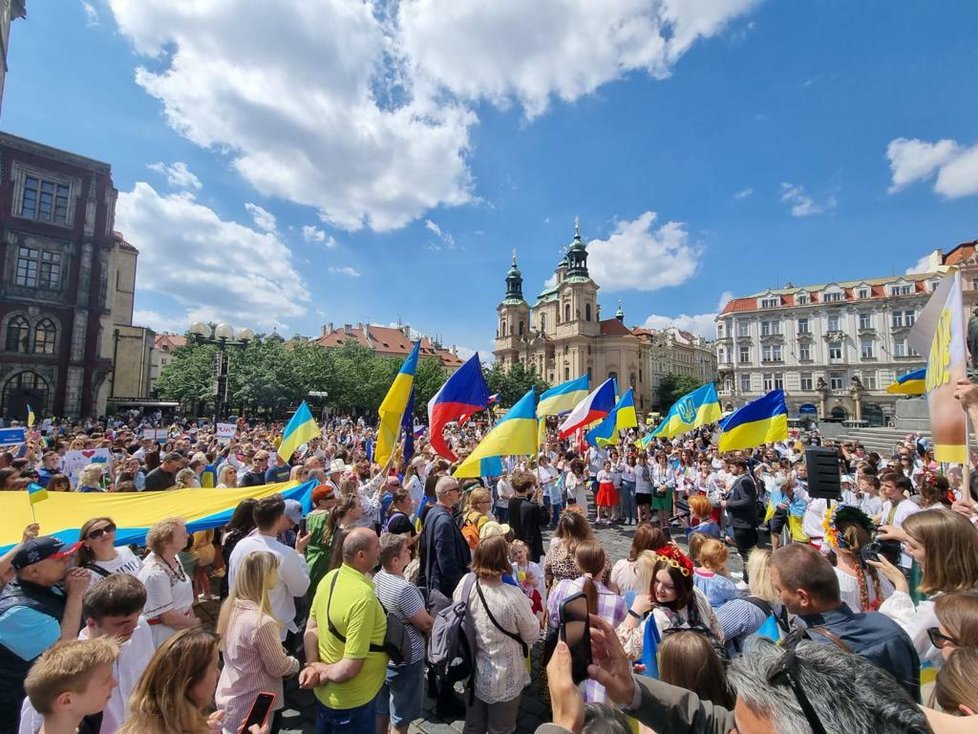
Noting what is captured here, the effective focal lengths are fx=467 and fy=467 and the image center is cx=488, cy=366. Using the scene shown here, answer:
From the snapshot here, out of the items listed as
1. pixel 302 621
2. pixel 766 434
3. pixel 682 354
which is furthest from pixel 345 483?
pixel 682 354

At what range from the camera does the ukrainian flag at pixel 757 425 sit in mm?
9445

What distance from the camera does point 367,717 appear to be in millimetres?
3146

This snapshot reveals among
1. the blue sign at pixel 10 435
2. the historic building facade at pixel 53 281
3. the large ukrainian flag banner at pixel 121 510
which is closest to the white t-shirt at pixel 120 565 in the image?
the large ukrainian flag banner at pixel 121 510

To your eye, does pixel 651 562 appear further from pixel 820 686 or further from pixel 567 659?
pixel 820 686

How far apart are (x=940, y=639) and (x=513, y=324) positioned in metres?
92.4

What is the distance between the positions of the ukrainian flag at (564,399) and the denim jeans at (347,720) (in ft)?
33.0

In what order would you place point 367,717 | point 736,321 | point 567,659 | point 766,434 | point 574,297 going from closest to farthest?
1. point 567,659
2. point 367,717
3. point 766,434
4. point 736,321
5. point 574,297

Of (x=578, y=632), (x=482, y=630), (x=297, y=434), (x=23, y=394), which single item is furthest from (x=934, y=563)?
(x=23, y=394)

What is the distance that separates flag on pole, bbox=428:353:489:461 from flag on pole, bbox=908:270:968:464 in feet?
19.4

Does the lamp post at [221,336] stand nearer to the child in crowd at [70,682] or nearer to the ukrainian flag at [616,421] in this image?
the ukrainian flag at [616,421]

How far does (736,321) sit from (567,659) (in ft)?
242

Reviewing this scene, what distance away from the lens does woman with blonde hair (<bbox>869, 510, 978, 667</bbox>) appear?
276 centimetres

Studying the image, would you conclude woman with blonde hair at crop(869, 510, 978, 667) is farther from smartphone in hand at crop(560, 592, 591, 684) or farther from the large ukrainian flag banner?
the large ukrainian flag banner

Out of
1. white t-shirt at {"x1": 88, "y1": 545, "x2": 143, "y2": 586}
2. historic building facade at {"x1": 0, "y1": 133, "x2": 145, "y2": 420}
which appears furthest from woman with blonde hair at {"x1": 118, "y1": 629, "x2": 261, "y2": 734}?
historic building facade at {"x1": 0, "y1": 133, "x2": 145, "y2": 420}
